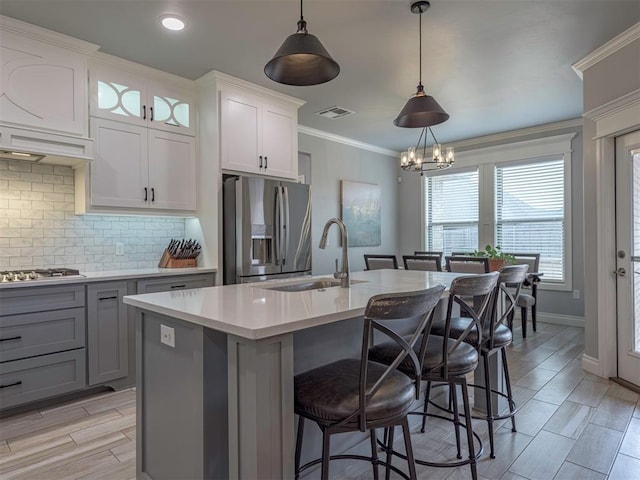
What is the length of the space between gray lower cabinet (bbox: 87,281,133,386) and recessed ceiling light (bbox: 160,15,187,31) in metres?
1.97

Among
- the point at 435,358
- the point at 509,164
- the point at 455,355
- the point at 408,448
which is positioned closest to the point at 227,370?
the point at 408,448

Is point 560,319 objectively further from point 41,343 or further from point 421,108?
point 41,343

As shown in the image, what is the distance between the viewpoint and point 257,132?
3930 mm

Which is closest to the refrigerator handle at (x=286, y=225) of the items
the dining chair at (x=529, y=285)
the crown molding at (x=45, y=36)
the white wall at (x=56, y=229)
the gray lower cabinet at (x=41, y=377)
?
the white wall at (x=56, y=229)

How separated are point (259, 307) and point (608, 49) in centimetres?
350

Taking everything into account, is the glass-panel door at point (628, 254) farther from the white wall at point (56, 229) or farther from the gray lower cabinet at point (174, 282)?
the white wall at point (56, 229)

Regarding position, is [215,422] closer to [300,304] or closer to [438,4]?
[300,304]

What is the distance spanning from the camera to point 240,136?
12.4ft

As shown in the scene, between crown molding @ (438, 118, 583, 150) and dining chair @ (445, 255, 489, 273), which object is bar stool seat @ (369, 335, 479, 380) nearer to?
dining chair @ (445, 255, 489, 273)

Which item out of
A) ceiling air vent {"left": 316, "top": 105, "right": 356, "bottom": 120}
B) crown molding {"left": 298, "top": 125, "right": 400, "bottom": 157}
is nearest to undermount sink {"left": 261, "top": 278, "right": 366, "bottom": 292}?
ceiling air vent {"left": 316, "top": 105, "right": 356, "bottom": 120}

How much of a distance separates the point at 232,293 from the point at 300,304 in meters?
0.52

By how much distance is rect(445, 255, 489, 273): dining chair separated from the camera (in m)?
3.88

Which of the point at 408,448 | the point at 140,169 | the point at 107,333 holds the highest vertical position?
the point at 140,169

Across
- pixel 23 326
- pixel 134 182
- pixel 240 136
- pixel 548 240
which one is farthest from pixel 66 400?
pixel 548 240
